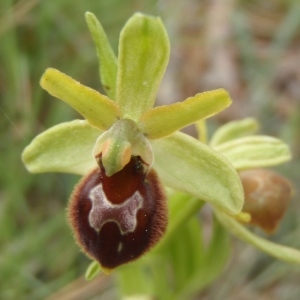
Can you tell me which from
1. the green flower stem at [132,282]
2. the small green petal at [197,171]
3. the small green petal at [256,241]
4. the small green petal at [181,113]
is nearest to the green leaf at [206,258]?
the green flower stem at [132,282]

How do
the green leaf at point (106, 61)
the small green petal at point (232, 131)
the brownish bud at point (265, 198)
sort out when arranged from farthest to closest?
the small green petal at point (232, 131), the brownish bud at point (265, 198), the green leaf at point (106, 61)

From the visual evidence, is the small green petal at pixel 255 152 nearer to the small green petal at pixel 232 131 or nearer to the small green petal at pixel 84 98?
the small green petal at pixel 232 131

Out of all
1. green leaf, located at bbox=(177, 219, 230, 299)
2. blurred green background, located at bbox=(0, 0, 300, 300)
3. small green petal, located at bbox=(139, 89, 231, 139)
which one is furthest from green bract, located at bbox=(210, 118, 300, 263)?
blurred green background, located at bbox=(0, 0, 300, 300)

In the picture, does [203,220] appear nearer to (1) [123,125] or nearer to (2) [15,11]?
(2) [15,11]

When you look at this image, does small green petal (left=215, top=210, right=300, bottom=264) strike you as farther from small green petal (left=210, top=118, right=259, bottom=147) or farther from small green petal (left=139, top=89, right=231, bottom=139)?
small green petal (left=139, top=89, right=231, bottom=139)

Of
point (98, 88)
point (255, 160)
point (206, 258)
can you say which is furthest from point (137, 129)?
point (98, 88)

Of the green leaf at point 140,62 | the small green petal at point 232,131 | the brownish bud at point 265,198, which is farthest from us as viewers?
the small green petal at point 232,131

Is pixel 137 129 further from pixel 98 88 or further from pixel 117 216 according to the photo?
pixel 98 88
